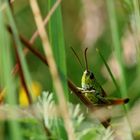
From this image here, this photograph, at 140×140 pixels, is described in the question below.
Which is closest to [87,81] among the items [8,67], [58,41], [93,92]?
[93,92]

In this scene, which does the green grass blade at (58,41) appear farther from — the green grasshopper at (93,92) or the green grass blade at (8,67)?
the green grass blade at (8,67)

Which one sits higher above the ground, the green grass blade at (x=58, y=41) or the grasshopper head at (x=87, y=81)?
the green grass blade at (x=58, y=41)

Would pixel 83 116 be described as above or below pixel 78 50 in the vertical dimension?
above

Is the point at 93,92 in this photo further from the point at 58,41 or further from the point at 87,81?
the point at 58,41

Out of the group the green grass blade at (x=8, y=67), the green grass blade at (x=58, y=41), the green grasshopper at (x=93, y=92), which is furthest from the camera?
the green grasshopper at (x=93, y=92)

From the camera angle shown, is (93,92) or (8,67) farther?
(93,92)

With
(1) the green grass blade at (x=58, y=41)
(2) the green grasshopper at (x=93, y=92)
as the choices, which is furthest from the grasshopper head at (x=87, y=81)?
(1) the green grass blade at (x=58, y=41)

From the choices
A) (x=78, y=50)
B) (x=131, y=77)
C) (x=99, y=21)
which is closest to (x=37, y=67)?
(x=78, y=50)

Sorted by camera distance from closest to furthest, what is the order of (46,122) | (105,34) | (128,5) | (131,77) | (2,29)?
(2,29), (46,122), (128,5), (131,77), (105,34)

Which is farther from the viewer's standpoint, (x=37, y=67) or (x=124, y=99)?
(x=37, y=67)

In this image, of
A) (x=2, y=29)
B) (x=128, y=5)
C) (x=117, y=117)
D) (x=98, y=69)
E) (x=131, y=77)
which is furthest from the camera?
(x=98, y=69)

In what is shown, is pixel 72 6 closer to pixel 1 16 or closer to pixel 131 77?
pixel 131 77
